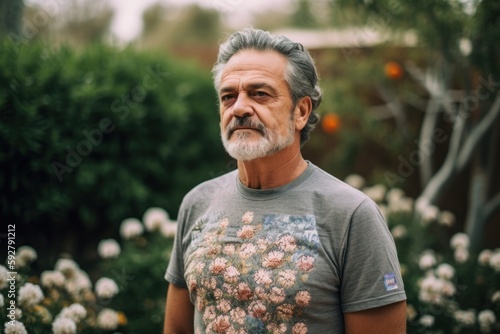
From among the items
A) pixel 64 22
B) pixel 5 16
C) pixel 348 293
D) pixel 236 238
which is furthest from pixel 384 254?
pixel 64 22

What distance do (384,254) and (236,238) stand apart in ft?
1.88

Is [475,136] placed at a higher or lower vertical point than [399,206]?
higher

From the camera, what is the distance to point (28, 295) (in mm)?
2680

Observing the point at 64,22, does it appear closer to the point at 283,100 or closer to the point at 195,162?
the point at 195,162

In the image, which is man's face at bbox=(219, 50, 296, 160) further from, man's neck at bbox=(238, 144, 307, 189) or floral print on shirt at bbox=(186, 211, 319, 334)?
floral print on shirt at bbox=(186, 211, 319, 334)

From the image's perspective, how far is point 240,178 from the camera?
2324 millimetres

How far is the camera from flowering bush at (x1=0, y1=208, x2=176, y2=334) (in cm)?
269

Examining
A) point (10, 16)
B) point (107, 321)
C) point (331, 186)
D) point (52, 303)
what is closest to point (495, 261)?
point (331, 186)

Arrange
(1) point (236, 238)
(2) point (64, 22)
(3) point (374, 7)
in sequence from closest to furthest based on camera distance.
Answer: (1) point (236, 238) < (3) point (374, 7) < (2) point (64, 22)

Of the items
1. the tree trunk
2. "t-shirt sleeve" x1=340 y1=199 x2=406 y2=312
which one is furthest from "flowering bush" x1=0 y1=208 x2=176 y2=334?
the tree trunk

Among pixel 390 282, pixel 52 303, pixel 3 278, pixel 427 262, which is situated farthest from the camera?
pixel 427 262

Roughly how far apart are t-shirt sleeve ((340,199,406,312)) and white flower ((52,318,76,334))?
1439 mm

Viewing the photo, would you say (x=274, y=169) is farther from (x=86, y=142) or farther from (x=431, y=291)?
(x=86, y=142)

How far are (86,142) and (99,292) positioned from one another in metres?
1.49
